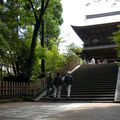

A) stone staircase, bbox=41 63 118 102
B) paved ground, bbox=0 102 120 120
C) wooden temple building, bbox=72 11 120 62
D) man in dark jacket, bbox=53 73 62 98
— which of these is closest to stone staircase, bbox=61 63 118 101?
stone staircase, bbox=41 63 118 102

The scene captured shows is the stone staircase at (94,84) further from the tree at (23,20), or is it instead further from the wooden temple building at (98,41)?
the wooden temple building at (98,41)

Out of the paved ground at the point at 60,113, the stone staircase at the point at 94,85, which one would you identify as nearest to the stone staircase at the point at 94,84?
the stone staircase at the point at 94,85

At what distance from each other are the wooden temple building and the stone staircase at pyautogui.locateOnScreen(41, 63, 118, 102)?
12210mm

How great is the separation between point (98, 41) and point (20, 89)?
25120 mm

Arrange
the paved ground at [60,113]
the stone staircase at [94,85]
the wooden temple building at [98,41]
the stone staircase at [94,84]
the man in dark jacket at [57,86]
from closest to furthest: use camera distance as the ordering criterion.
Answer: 1. the paved ground at [60,113]
2. the stone staircase at [94,85]
3. the stone staircase at [94,84]
4. the man in dark jacket at [57,86]
5. the wooden temple building at [98,41]

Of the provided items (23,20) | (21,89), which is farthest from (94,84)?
(23,20)

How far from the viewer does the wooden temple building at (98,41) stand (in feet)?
149

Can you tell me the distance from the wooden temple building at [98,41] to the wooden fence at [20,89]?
67.7 ft

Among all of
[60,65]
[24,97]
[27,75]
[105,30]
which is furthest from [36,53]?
[105,30]

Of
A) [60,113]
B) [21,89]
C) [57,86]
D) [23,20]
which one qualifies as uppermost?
[23,20]

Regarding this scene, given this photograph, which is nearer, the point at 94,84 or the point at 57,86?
the point at 57,86

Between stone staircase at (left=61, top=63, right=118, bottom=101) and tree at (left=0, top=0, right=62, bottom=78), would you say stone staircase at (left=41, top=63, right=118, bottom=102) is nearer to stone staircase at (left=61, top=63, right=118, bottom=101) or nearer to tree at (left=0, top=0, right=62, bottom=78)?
stone staircase at (left=61, top=63, right=118, bottom=101)

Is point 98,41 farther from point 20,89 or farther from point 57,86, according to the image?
point 20,89

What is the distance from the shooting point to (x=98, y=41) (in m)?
47.6
